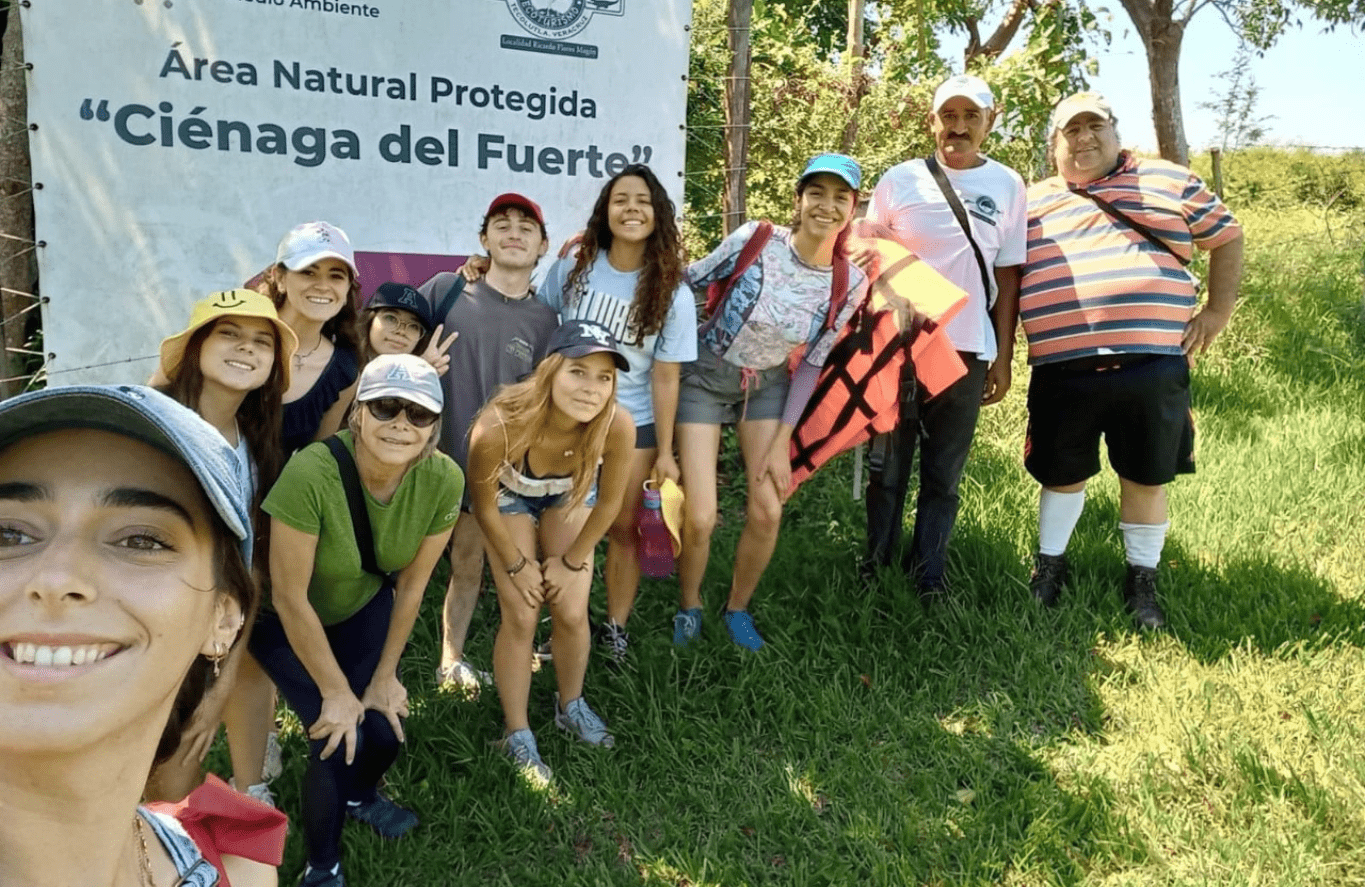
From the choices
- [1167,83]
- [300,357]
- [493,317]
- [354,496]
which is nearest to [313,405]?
[300,357]

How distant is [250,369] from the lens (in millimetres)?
2773

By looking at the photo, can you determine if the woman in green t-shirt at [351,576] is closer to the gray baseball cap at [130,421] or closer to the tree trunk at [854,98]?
the gray baseball cap at [130,421]

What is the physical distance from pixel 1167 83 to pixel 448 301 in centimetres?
784

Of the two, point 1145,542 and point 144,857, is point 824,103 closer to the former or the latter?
point 1145,542

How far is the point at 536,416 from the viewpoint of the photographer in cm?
310

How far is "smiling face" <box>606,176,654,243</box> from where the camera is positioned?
345cm

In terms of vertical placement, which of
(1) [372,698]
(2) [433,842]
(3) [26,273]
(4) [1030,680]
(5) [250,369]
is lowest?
(2) [433,842]

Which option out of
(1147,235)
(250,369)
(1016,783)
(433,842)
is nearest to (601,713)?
(433,842)

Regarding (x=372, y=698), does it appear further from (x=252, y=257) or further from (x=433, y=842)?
(x=252, y=257)

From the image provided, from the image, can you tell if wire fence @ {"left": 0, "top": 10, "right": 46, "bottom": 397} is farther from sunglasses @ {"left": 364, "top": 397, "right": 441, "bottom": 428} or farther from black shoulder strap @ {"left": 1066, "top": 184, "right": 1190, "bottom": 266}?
black shoulder strap @ {"left": 1066, "top": 184, "right": 1190, "bottom": 266}

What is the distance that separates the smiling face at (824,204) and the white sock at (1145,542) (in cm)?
178

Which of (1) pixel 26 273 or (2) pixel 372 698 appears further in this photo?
(1) pixel 26 273

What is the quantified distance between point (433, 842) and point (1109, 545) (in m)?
3.26

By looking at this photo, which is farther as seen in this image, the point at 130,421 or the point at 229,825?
the point at 229,825
